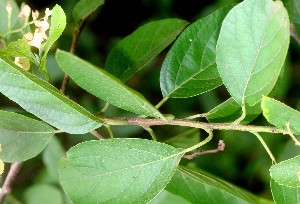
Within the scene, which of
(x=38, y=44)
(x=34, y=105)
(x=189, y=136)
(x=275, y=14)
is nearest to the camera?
(x=275, y=14)

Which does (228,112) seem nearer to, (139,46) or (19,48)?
(139,46)

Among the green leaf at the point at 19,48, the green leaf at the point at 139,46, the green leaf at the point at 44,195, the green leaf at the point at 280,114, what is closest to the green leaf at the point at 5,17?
the green leaf at the point at 139,46

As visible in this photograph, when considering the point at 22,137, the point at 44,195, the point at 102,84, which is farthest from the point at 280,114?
the point at 44,195

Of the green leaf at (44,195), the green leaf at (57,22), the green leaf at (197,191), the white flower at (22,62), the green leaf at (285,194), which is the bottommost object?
the green leaf at (44,195)

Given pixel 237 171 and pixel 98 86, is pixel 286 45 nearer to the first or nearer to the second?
pixel 98 86

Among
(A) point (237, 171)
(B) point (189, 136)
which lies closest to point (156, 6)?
(A) point (237, 171)

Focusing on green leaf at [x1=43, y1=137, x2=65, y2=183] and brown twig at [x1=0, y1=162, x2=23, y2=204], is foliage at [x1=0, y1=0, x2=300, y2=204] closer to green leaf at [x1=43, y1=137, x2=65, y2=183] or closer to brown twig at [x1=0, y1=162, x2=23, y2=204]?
brown twig at [x1=0, y1=162, x2=23, y2=204]

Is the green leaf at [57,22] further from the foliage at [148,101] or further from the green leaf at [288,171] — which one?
the green leaf at [288,171]
